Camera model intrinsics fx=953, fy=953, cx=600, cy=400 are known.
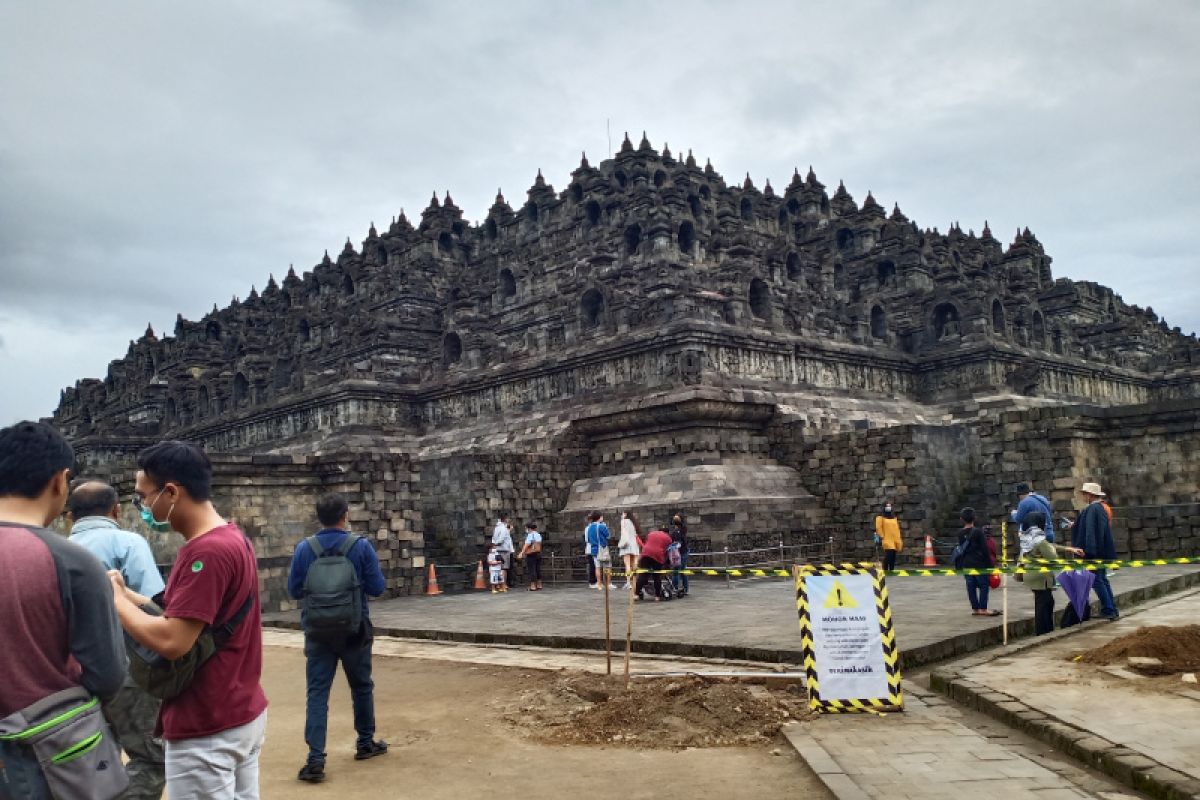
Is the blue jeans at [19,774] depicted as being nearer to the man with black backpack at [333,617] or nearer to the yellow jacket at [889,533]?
the man with black backpack at [333,617]

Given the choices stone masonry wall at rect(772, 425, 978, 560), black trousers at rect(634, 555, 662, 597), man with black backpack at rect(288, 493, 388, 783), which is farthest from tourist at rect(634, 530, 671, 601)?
man with black backpack at rect(288, 493, 388, 783)

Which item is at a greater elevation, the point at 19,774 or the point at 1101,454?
the point at 1101,454

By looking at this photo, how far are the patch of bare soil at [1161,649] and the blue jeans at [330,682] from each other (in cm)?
632

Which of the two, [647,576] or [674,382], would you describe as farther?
[674,382]

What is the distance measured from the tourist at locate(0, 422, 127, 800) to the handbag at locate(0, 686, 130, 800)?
0.02 m

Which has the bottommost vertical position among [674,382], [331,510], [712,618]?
[712,618]

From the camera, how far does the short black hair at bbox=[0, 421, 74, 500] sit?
3.10 m

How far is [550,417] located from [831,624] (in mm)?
20264

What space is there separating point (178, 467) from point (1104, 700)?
6.71 metres

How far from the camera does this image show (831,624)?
777cm

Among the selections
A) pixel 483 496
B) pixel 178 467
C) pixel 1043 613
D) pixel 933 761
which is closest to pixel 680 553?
pixel 483 496

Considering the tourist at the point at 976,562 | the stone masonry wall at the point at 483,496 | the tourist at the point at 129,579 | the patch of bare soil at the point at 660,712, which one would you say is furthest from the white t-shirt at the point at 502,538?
the tourist at the point at 129,579

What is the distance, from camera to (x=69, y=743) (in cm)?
287

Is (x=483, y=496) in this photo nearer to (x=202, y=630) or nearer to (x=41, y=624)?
(x=202, y=630)
